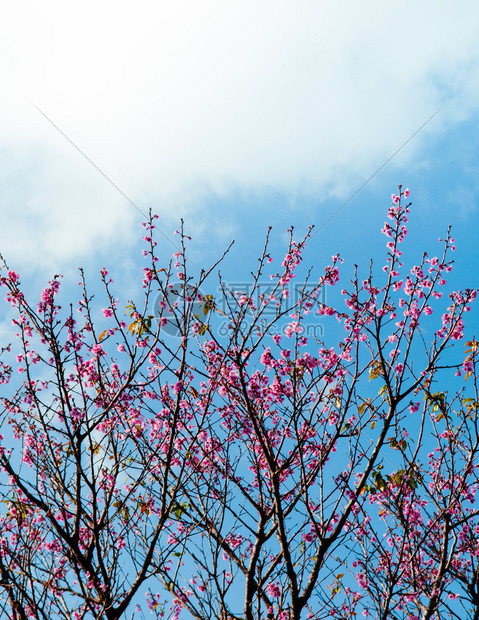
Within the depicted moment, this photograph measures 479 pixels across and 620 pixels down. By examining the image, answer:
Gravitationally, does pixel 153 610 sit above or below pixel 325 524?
below

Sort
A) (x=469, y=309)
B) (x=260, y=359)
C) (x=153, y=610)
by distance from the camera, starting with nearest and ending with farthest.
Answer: (x=260, y=359)
(x=469, y=309)
(x=153, y=610)

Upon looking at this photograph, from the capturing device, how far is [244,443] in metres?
5.61

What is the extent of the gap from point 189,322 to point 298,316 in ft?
3.81

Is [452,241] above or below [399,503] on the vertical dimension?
above

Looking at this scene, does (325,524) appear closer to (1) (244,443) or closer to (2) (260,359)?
(1) (244,443)

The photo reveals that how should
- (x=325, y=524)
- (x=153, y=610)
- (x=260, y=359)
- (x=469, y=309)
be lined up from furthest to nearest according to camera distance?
1. (x=153, y=610)
2. (x=469, y=309)
3. (x=260, y=359)
4. (x=325, y=524)

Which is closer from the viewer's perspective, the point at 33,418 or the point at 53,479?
the point at 53,479

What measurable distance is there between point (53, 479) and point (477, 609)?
513 centimetres

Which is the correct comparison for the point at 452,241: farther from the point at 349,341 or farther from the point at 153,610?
the point at 153,610

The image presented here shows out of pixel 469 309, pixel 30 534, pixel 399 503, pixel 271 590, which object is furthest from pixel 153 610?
pixel 469 309

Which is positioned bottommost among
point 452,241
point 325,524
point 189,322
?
point 325,524

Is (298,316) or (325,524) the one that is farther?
(298,316)

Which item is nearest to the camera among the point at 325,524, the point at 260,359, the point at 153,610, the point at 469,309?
the point at 325,524

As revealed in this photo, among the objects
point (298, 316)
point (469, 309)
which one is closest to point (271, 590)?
point (298, 316)
